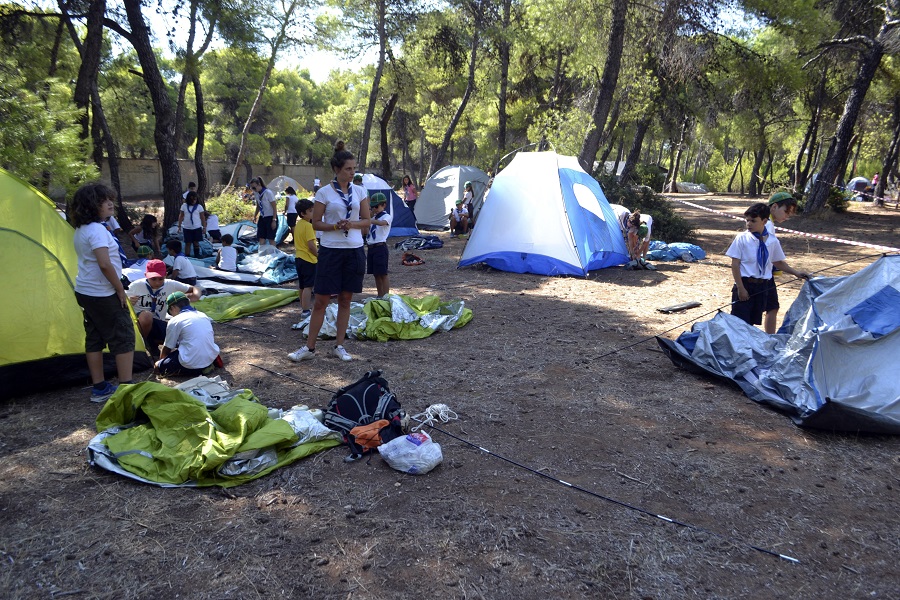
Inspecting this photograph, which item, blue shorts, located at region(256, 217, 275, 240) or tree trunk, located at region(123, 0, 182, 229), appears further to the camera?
blue shorts, located at region(256, 217, 275, 240)

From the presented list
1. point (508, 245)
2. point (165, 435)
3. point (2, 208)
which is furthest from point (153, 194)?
point (165, 435)

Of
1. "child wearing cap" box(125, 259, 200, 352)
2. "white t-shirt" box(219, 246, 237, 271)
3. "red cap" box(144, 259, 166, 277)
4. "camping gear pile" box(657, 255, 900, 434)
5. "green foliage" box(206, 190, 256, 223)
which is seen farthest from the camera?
"green foliage" box(206, 190, 256, 223)

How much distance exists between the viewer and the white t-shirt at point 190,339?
193 inches

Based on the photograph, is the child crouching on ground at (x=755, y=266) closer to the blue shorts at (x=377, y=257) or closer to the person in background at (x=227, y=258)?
the blue shorts at (x=377, y=257)

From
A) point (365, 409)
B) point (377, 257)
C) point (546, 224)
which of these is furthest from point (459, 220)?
point (365, 409)

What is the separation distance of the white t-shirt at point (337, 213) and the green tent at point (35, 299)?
6.52 ft

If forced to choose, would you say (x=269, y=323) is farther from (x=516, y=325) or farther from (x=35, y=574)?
(x=35, y=574)

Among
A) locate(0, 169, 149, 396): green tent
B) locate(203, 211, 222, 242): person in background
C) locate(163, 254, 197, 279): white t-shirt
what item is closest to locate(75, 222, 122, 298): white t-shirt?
locate(0, 169, 149, 396): green tent

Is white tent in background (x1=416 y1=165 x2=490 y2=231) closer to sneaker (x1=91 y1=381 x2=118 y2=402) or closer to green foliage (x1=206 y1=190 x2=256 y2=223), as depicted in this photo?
green foliage (x1=206 y1=190 x2=256 y2=223)

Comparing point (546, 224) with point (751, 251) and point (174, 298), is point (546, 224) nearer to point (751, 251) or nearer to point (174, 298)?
point (751, 251)

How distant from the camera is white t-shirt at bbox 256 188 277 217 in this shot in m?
11.4

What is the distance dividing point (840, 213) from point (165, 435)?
1843 cm

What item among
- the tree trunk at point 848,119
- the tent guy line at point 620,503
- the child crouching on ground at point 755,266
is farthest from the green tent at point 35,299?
the tree trunk at point 848,119

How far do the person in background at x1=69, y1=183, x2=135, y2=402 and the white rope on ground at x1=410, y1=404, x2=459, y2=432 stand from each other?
2.17 meters
